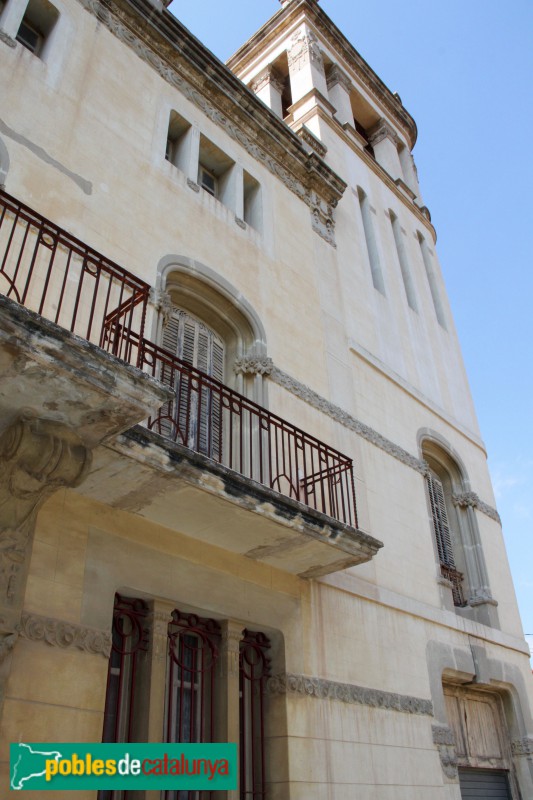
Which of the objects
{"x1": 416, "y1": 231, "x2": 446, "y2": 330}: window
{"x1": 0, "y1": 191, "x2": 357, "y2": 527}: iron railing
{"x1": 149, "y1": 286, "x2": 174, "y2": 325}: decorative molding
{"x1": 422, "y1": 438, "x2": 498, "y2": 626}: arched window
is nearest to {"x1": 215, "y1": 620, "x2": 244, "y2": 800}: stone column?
{"x1": 0, "y1": 191, "x2": 357, "y2": 527}: iron railing

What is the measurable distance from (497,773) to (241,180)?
10.8 m

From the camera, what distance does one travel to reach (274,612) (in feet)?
25.6

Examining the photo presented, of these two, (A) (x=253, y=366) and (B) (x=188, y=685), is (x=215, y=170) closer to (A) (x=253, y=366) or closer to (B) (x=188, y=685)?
(A) (x=253, y=366)

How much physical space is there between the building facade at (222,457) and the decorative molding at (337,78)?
4371mm

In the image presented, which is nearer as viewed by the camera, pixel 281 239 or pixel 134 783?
pixel 134 783

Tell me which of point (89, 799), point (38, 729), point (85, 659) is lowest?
point (89, 799)

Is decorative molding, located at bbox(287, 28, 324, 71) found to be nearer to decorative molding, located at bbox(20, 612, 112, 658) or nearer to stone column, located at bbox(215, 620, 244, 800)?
stone column, located at bbox(215, 620, 244, 800)

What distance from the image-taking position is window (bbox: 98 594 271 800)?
20.4ft

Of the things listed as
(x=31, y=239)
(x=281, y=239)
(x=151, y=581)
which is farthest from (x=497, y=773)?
(x=31, y=239)

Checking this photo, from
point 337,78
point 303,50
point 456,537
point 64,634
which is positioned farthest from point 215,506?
point 337,78

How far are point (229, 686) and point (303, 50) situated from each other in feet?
55.7

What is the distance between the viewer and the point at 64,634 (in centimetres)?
572

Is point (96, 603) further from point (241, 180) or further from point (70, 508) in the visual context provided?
point (241, 180)

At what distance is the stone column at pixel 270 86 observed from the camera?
61.0ft
